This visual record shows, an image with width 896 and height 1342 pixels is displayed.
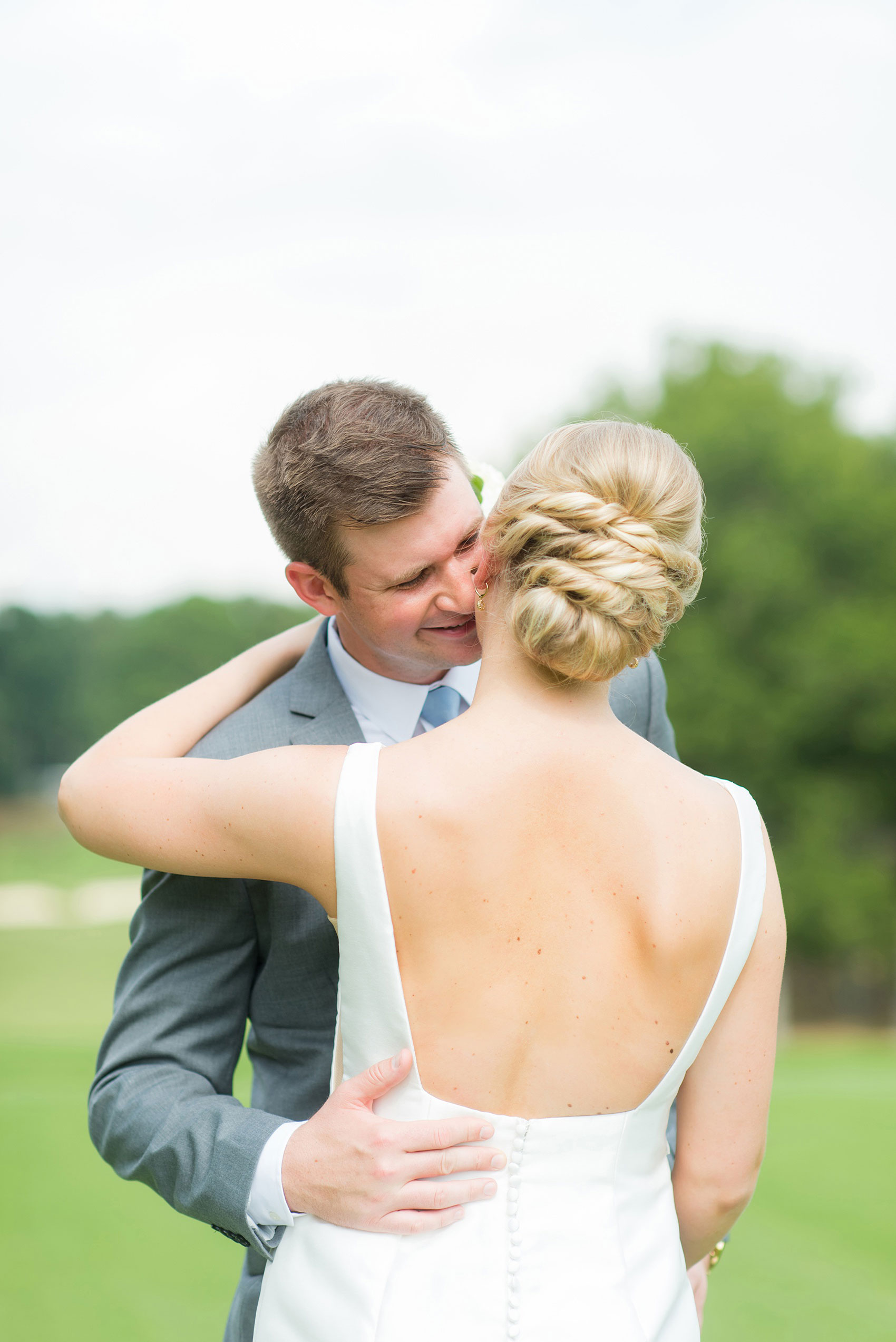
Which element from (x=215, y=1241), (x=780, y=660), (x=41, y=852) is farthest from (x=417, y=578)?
(x=780, y=660)

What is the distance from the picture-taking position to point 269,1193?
7.28 feet

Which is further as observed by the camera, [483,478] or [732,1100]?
[483,478]

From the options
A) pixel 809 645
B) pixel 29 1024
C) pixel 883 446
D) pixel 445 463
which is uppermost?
pixel 445 463

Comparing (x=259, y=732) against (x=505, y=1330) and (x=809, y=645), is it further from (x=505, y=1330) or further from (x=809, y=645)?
(x=809, y=645)

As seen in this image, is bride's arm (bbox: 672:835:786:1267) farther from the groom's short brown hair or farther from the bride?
the groom's short brown hair

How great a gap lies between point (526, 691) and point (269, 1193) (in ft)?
3.63

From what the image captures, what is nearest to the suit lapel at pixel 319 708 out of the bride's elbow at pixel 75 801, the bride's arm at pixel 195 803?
the bride's arm at pixel 195 803

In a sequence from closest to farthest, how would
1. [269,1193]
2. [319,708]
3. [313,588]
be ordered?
[269,1193], [319,708], [313,588]

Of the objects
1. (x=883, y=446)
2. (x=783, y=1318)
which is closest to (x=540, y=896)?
(x=783, y=1318)

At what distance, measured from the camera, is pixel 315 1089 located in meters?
2.63

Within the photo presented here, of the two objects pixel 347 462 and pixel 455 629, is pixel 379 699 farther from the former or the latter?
pixel 347 462

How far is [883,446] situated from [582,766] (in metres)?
31.7

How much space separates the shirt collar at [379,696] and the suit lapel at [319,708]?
2.3 inches

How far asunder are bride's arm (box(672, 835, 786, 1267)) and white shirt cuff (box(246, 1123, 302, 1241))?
2.62 feet
